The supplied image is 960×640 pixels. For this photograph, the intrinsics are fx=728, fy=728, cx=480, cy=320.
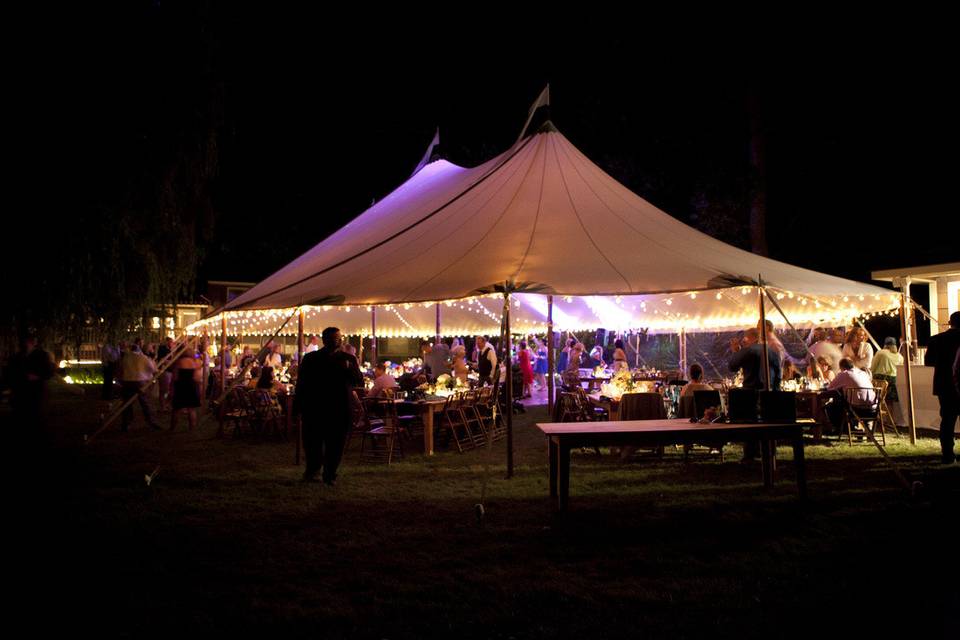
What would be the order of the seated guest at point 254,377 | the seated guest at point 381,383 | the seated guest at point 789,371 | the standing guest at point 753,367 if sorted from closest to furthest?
the standing guest at point 753,367 < the seated guest at point 381,383 < the seated guest at point 789,371 < the seated guest at point 254,377

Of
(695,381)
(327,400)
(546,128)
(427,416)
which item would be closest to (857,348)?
(695,381)

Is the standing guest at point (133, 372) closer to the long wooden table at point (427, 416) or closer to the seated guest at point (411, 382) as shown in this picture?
the seated guest at point (411, 382)

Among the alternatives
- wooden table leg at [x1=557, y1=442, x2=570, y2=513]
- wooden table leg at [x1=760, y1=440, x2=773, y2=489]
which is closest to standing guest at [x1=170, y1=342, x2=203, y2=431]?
wooden table leg at [x1=557, y1=442, x2=570, y2=513]

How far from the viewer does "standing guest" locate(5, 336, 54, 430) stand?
764 centimetres

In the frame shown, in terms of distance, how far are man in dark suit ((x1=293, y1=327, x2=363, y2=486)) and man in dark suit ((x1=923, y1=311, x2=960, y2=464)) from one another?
599 centimetres

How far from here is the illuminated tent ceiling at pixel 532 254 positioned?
7418 mm

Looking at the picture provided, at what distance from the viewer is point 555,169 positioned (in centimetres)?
929

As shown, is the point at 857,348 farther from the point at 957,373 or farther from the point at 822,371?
the point at 957,373

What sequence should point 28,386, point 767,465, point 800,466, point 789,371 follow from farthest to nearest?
point 789,371 < point 28,386 < point 767,465 < point 800,466

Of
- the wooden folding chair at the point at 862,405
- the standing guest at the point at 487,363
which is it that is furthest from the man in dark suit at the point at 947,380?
the standing guest at the point at 487,363

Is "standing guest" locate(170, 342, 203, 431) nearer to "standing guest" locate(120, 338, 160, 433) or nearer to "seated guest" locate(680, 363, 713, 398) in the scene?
"standing guest" locate(120, 338, 160, 433)

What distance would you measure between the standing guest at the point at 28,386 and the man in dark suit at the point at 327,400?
2910 millimetres

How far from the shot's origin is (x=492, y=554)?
4.72m

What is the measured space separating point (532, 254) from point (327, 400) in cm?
266
